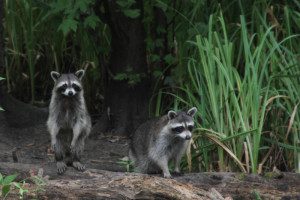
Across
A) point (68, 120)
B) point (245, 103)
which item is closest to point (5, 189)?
point (68, 120)

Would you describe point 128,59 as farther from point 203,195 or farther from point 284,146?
point 203,195

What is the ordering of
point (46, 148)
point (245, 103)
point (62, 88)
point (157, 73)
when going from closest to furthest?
point (245, 103)
point (62, 88)
point (46, 148)
point (157, 73)

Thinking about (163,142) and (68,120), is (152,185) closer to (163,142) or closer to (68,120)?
(163,142)

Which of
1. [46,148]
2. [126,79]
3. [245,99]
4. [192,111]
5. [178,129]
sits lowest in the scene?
[46,148]

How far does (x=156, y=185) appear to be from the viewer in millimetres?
5520

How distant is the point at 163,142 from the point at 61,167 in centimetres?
111

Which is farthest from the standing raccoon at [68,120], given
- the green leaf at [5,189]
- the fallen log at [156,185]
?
the green leaf at [5,189]

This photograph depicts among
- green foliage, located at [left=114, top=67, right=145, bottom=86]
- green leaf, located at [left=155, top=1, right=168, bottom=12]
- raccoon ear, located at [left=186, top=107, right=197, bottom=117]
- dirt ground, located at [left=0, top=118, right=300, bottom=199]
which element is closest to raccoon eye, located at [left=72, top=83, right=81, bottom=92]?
dirt ground, located at [left=0, top=118, right=300, bottom=199]

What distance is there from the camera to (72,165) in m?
7.00

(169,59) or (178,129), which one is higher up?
(169,59)

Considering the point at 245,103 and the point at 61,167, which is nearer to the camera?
the point at 61,167

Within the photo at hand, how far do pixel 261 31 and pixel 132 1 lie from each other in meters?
1.40

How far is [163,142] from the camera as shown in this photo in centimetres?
718

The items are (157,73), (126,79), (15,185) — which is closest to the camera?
(15,185)
